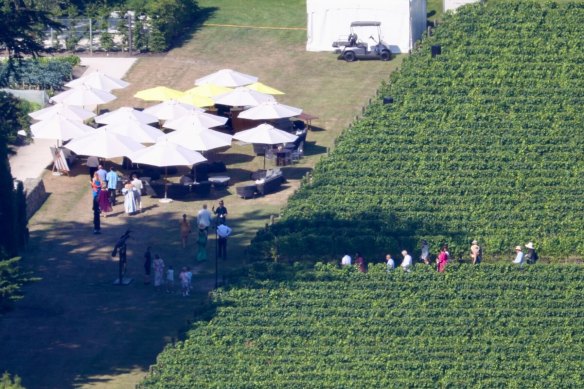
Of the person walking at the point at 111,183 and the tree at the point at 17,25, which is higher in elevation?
the tree at the point at 17,25

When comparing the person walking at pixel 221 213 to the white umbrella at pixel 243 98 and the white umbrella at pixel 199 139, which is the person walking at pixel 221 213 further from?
the white umbrella at pixel 243 98

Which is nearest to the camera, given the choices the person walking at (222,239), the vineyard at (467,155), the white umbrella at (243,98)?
the person walking at (222,239)

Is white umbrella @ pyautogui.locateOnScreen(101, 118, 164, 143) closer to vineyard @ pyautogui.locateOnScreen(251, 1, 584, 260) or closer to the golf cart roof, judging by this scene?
vineyard @ pyautogui.locateOnScreen(251, 1, 584, 260)

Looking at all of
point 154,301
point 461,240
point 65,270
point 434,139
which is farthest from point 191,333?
point 434,139

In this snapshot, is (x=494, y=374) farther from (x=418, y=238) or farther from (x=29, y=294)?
(x=29, y=294)

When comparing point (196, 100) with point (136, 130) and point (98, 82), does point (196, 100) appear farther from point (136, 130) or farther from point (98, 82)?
point (136, 130)

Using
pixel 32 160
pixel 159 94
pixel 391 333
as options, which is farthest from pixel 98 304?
pixel 159 94

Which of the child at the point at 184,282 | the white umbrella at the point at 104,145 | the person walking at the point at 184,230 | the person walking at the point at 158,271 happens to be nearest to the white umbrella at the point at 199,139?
the white umbrella at the point at 104,145

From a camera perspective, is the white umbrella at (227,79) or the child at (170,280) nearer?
the child at (170,280)

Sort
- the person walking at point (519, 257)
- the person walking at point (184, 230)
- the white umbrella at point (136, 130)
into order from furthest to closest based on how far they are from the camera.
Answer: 1. the white umbrella at point (136, 130)
2. the person walking at point (184, 230)
3. the person walking at point (519, 257)
